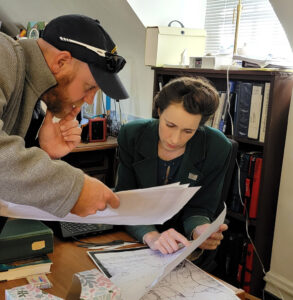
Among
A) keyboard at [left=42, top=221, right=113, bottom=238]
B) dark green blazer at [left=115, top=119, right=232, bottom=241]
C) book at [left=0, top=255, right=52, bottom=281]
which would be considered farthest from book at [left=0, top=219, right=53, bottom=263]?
dark green blazer at [left=115, top=119, right=232, bottom=241]

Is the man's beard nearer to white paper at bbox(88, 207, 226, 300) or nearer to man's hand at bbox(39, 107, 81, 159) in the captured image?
man's hand at bbox(39, 107, 81, 159)

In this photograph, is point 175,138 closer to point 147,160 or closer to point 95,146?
point 147,160

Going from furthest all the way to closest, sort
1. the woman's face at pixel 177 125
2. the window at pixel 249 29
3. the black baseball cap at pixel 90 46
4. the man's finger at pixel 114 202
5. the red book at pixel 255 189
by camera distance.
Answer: the window at pixel 249 29
the red book at pixel 255 189
the woman's face at pixel 177 125
the black baseball cap at pixel 90 46
the man's finger at pixel 114 202

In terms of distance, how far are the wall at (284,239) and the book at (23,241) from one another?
156 centimetres

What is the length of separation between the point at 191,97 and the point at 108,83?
0.69 m

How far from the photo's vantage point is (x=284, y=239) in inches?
92.0

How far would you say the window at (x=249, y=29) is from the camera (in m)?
2.58

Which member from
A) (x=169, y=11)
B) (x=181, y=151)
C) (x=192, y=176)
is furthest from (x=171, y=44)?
(x=192, y=176)

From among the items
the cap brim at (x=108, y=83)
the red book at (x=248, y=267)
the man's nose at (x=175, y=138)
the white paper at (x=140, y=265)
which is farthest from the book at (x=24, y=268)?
the red book at (x=248, y=267)

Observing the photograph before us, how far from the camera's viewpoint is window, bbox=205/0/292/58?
8.48 feet

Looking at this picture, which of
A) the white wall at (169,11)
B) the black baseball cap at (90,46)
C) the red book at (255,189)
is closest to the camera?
the black baseball cap at (90,46)

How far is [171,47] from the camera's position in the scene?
273 centimetres

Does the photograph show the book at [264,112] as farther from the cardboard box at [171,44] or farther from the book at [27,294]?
the book at [27,294]

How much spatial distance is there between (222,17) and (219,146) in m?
1.52
